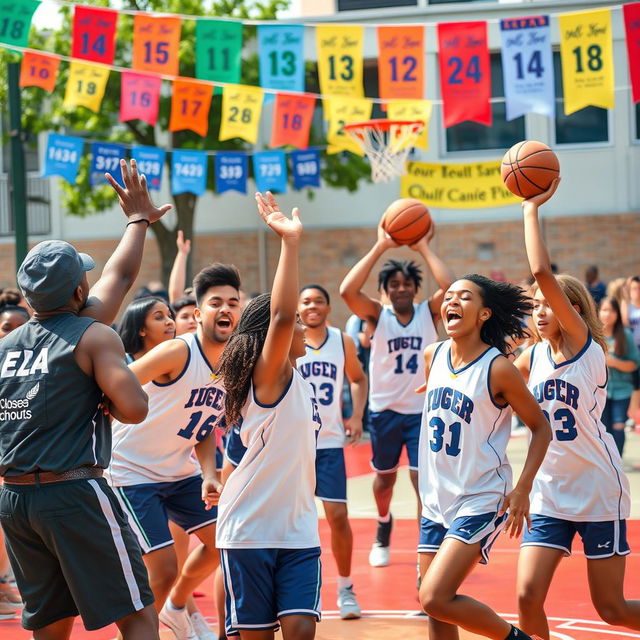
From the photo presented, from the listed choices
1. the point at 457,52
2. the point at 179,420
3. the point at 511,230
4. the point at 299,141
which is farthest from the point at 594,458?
the point at 511,230

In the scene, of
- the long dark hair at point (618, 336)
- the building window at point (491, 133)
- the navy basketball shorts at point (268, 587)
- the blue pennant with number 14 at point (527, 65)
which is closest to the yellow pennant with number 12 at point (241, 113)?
the blue pennant with number 14 at point (527, 65)

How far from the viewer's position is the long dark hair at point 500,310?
17.6ft

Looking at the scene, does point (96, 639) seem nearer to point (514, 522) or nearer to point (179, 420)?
point (179, 420)

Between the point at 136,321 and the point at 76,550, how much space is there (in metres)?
2.59

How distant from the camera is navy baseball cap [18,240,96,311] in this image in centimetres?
428

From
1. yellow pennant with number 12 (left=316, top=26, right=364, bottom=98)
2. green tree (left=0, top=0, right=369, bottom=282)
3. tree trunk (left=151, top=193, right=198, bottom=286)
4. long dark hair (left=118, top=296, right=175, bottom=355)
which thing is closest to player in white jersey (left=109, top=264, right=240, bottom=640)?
long dark hair (left=118, top=296, right=175, bottom=355)

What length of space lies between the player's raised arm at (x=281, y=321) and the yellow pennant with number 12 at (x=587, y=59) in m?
8.35

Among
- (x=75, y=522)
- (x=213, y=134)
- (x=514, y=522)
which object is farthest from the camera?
(x=213, y=134)

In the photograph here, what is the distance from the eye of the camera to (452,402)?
16.8ft

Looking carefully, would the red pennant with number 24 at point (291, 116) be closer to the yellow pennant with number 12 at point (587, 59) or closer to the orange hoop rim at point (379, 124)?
the orange hoop rim at point (379, 124)

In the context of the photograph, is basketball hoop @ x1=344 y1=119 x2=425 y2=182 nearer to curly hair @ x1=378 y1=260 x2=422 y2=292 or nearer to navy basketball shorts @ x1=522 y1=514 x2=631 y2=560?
curly hair @ x1=378 y1=260 x2=422 y2=292

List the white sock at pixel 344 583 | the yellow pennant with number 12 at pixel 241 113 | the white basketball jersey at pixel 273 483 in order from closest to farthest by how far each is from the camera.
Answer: the white basketball jersey at pixel 273 483, the white sock at pixel 344 583, the yellow pennant with number 12 at pixel 241 113

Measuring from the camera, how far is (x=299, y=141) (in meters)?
14.0

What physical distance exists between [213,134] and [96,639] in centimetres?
1420
